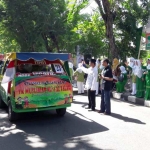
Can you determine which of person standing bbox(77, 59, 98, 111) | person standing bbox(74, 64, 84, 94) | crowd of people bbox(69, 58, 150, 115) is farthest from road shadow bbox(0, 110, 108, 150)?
person standing bbox(74, 64, 84, 94)

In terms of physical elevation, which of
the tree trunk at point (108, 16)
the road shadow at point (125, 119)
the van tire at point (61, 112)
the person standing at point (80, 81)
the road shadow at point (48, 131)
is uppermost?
the tree trunk at point (108, 16)

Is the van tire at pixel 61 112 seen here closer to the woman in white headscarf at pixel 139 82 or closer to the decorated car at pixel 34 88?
the decorated car at pixel 34 88

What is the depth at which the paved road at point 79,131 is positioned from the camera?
508cm

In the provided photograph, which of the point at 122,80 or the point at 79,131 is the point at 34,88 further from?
the point at 122,80

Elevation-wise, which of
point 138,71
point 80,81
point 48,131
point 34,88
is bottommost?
point 48,131

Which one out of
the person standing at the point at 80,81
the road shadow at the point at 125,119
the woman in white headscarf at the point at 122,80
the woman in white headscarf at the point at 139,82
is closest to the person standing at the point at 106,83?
the road shadow at the point at 125,119

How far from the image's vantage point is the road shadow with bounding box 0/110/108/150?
511 cm

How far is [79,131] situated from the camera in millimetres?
6047

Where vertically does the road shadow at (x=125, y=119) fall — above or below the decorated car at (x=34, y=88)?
below

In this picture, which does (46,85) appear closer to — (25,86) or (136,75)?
(25,86)

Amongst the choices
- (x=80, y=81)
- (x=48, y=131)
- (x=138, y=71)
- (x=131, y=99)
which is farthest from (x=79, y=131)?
(x=80, y=81)

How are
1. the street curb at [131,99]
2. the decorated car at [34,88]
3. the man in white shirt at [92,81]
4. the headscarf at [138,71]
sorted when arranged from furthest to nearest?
the headscarf at [138,71], the street curb at [131,99], the man in white shirt at [92,81], the decorated car at [34,88]

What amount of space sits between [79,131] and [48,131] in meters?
0.76

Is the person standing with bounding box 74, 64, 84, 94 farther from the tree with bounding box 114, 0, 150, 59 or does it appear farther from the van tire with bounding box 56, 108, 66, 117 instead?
the tree with bounding box 114, 0, 150, 59
